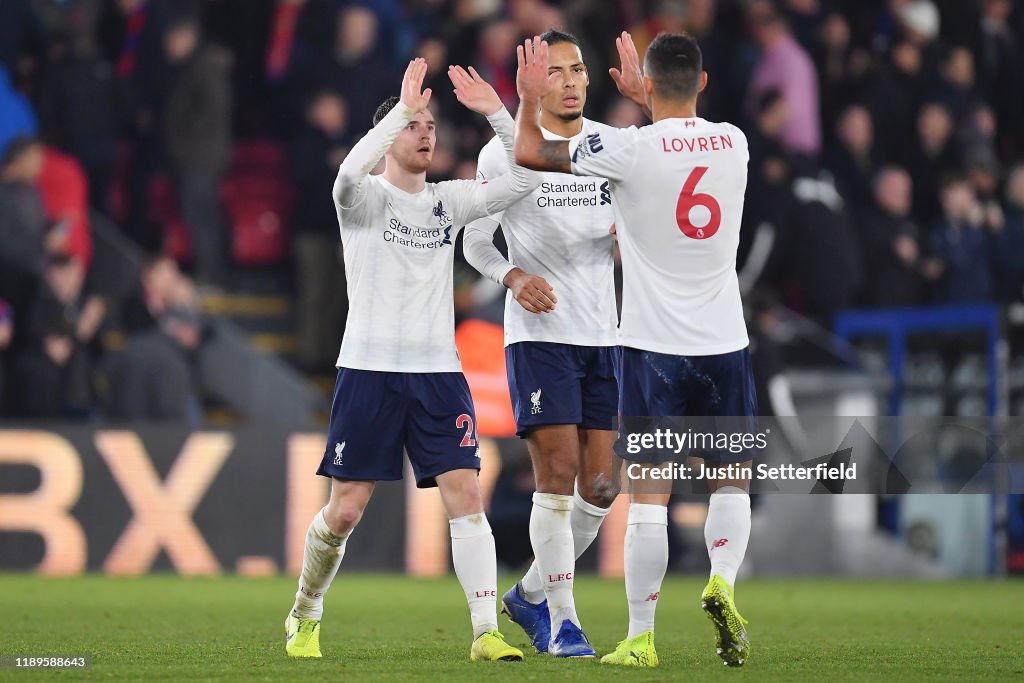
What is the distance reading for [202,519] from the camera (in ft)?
43.1

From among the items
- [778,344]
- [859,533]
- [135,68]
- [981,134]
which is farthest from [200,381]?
[981,134]

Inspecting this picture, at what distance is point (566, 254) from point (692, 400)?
1127mm

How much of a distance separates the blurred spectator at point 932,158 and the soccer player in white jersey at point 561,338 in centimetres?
1085

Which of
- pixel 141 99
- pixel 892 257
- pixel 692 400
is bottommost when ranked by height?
pixel 692 400

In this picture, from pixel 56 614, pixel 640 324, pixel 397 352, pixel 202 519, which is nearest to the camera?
pixel 640 324

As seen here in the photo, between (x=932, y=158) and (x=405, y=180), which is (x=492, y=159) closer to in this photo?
(x=405, y=180)

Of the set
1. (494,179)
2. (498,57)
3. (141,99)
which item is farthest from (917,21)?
(494,179)

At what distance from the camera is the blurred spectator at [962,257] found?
1631 cm

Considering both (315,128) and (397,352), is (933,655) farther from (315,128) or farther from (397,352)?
(315,128)

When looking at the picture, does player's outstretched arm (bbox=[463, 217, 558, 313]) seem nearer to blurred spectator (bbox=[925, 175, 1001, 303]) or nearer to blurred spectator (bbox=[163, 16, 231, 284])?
blurred spectator (bbox=[163, 16, 231, 284])

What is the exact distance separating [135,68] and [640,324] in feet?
32.1

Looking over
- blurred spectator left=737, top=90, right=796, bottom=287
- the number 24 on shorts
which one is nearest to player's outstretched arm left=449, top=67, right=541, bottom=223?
the number 24 on shorts

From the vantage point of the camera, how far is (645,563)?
6.72 metres

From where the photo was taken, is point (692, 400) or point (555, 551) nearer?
point (692, 400)
